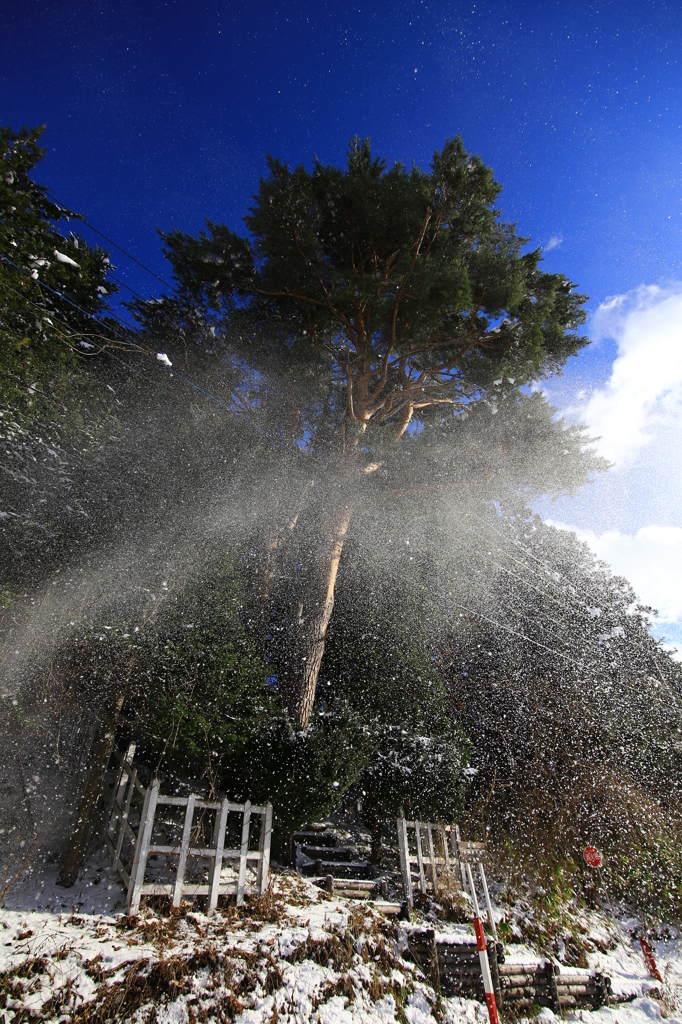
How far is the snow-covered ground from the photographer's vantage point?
3.46 metres

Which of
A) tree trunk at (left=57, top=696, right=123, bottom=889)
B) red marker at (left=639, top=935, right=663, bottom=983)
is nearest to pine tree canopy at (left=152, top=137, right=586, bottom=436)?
tree trunk at (left=57, top=696, right=123, bottom=889)

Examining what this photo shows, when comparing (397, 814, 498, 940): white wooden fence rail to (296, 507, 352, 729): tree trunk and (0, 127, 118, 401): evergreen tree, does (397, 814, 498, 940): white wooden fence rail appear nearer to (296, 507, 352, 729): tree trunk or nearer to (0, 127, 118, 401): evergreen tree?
(296, 507, 352, 729): tree trunk

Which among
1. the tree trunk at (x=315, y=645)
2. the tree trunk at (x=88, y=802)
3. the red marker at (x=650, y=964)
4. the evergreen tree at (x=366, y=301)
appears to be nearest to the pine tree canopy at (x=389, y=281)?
the evergreen tree at (x=366, y=301)

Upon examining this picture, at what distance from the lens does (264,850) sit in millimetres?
6254

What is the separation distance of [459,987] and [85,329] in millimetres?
13048

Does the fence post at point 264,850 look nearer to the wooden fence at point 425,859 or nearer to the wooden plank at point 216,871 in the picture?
the wooden plank at point 216,871

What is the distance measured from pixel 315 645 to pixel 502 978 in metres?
5.09

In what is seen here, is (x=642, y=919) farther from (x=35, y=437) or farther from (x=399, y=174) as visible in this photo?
(x=399, y=174)

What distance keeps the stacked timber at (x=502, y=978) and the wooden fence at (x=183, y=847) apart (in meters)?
2.18

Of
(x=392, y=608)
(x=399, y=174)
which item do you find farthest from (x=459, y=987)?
(x=399, y=174)

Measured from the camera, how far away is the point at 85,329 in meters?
10.5

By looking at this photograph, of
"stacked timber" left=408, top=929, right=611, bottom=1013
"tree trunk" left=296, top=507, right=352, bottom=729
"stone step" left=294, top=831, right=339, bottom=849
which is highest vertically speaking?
"tree trunk" left=296, top=507, right=352, bottom=729

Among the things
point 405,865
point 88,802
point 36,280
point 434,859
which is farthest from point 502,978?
point 36,280

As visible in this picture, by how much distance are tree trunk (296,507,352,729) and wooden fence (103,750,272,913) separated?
1625 millimetres
